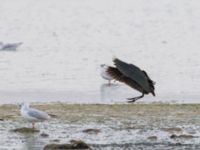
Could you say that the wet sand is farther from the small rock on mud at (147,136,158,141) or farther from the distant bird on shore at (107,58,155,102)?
the distant bird on shore at (107,58,155,102)

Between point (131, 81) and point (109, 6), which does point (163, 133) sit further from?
point (109, 6)

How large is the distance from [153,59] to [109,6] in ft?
29.6

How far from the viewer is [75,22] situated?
26.5 meters

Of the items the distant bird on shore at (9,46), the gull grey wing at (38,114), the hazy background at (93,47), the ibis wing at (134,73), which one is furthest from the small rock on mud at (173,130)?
the distant bird on shore at (9,46)

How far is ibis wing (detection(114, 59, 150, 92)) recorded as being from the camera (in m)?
13.0

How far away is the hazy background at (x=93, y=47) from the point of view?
16312 mm

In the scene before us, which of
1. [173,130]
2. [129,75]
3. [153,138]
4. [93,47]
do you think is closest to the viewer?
[153,138]

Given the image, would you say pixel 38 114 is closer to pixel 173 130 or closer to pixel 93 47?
pixel 173 130

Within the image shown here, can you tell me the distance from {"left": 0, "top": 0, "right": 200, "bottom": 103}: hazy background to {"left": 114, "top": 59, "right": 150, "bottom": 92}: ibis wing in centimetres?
186

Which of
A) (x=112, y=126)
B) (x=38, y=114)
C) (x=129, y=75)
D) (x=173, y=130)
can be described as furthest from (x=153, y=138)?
(x=129, y=75)

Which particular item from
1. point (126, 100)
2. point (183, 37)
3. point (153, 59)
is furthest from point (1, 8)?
point (126, 100)

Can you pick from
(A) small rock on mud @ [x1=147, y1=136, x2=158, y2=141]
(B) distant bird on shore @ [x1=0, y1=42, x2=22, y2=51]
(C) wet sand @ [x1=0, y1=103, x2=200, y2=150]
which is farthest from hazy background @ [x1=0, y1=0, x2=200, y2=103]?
(A) small rock on mud @ [x1=147, y1=136, x2=158, y2=141]

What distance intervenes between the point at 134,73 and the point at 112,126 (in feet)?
3.80

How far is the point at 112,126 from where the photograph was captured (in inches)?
483
